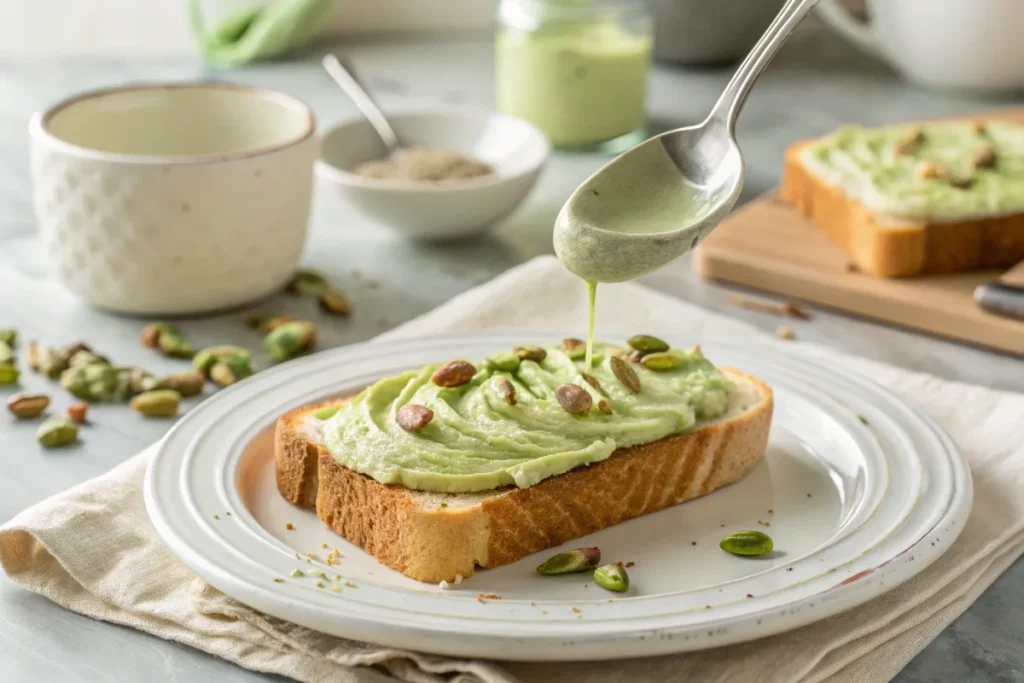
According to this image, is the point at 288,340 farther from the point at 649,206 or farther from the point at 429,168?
the point at 649,206

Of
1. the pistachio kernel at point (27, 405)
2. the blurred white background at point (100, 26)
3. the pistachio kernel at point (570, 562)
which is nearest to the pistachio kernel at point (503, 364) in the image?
the pistachio kernel at point (570, 562)

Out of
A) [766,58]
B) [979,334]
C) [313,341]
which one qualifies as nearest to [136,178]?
[313,341]

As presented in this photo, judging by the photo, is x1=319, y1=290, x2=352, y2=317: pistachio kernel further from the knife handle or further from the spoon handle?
the knife handle

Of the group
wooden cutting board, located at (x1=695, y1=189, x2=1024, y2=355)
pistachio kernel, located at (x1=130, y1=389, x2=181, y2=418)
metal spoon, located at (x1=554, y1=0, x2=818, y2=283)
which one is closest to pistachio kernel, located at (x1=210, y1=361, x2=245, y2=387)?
pistachio kernel, located at (x1=130, y1=389, x2=181, y2=418)

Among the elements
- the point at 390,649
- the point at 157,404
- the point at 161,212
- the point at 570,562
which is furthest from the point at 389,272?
the point at 390,649

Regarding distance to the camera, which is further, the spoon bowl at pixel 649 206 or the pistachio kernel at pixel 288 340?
the pistachio kernel at pixel 288 340

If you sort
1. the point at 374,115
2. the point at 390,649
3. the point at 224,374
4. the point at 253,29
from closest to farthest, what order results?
the point at 390,649
the point at 224,374
the point at 374,115
the point at 253,29

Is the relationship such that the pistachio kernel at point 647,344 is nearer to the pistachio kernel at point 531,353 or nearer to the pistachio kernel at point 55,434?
the pistachio kernel at point 531,353
